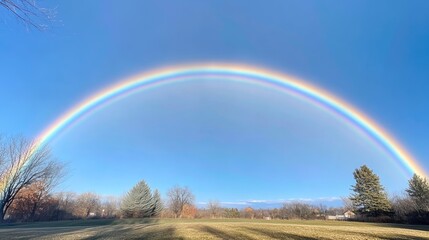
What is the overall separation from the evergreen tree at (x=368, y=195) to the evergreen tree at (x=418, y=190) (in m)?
3.79

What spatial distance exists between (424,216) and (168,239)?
105ft

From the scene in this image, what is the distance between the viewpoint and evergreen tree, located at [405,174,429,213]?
128 feet

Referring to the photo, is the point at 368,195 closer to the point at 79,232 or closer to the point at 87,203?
the point at 79,232

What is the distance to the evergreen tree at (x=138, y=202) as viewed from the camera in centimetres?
4547

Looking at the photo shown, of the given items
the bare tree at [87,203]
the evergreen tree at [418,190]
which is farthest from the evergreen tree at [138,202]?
the evergreen tree at [418,190]

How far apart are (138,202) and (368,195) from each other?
134 feet

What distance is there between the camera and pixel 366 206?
4406cm

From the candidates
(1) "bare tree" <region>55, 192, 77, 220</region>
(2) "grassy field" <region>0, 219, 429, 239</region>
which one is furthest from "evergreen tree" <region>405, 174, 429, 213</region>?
(1) "bare tree" <region>55, 192, 77, 220</region>

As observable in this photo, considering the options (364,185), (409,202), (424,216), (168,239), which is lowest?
(168,239)

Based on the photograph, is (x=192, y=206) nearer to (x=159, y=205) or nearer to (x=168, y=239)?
(x=159, y=205)

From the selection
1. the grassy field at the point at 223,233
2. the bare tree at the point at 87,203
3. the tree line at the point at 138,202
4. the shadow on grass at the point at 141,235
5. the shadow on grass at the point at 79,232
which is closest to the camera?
the shadow on grass at the point at 141,235

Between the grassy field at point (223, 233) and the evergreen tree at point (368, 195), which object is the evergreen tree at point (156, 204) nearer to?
the grassy field at point (223, 233)

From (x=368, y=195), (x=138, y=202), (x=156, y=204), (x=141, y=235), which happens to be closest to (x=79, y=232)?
(x=141, y=235)

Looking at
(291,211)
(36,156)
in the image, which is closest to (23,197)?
(36,156)
